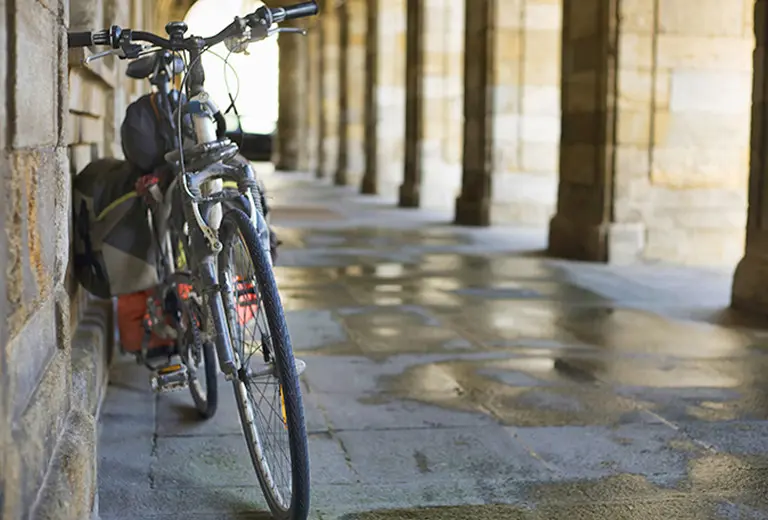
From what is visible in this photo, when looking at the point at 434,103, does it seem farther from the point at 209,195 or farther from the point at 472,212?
the point at 209,195

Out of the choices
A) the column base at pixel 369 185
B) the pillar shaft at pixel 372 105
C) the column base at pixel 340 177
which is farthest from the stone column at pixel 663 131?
the column base at pixel 340 177

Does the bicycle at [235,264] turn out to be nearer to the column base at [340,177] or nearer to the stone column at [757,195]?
the stone column at [757,195]

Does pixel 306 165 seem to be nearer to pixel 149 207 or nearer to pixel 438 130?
pixel 438 130

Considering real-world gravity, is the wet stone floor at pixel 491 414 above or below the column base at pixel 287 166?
below

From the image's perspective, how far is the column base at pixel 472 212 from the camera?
10656 mm

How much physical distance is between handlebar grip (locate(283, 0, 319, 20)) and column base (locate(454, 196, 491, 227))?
7.77 meters

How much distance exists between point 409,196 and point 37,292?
1160cm

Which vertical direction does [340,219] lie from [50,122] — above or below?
below

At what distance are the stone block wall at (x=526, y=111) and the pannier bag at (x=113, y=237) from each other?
7.28 metres

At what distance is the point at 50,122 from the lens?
2.18m

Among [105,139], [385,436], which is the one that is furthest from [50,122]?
[105,139]

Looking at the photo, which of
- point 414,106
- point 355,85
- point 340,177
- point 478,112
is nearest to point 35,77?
point 478,112

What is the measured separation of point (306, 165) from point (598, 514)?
24.3 m

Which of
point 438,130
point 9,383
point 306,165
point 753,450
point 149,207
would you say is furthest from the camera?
point 306,165
